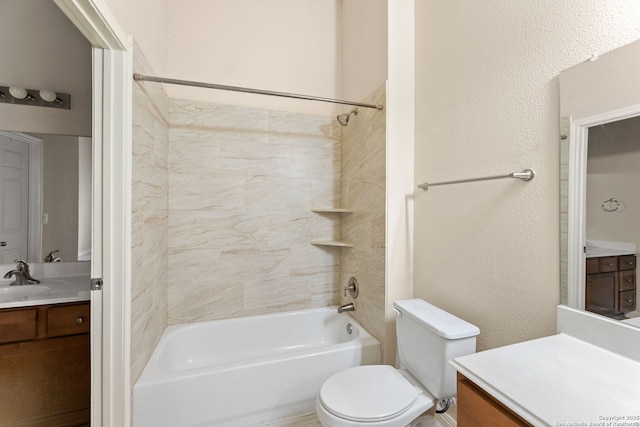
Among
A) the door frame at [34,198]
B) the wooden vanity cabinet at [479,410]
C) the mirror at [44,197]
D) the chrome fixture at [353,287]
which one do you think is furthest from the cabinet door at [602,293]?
the door frame at [34,198]

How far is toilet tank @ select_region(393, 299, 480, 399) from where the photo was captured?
3.67ft

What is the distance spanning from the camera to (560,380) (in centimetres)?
71

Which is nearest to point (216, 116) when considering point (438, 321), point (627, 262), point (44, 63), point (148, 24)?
point (148, 24)

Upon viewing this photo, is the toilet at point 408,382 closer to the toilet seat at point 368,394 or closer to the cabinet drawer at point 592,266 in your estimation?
the toilet seat at point 368,394

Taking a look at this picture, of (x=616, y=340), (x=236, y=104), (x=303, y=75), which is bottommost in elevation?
(x=616, y=340)

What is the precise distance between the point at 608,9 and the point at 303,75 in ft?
6.34

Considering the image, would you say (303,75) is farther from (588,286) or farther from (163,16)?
(588,286)

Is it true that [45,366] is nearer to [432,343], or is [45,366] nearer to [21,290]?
[21,290]

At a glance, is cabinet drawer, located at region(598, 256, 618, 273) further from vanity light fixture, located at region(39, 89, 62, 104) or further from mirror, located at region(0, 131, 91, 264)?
vanity light fixture, located at region(39, 89, 62, 104)

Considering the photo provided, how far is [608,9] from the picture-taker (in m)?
0.85

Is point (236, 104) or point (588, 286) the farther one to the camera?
point (236, 104)

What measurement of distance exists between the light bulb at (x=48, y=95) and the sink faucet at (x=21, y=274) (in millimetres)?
1079

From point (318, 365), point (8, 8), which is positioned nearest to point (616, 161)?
point (318, 365)

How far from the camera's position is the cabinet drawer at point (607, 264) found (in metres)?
0.87
